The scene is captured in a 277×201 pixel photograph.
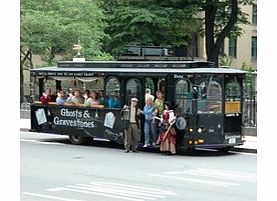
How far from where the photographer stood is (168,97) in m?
17.3

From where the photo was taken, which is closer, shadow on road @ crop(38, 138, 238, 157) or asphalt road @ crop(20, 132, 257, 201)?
asphalt road @ crop(20, 132, 257, 201)

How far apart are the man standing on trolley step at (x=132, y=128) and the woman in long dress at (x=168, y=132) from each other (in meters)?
0.83

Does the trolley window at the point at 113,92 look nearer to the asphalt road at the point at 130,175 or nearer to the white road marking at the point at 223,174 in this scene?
the asphalt road at the point at 130,175

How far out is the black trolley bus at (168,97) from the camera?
16906mm

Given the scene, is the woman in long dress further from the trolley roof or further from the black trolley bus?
the trolley roof

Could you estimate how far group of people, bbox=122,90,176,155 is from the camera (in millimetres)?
16938

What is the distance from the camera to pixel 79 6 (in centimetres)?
3494

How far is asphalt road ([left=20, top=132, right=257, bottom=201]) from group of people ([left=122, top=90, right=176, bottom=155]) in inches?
14.2

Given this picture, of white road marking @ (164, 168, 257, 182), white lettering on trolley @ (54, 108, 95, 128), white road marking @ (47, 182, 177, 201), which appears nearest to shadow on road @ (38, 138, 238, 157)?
white lettering on trolley @ (54, 108, 95, 128)

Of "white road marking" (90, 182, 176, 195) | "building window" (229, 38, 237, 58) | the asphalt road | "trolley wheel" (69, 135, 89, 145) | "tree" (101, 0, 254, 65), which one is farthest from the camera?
"building window" (229, 38, 237, 58)
